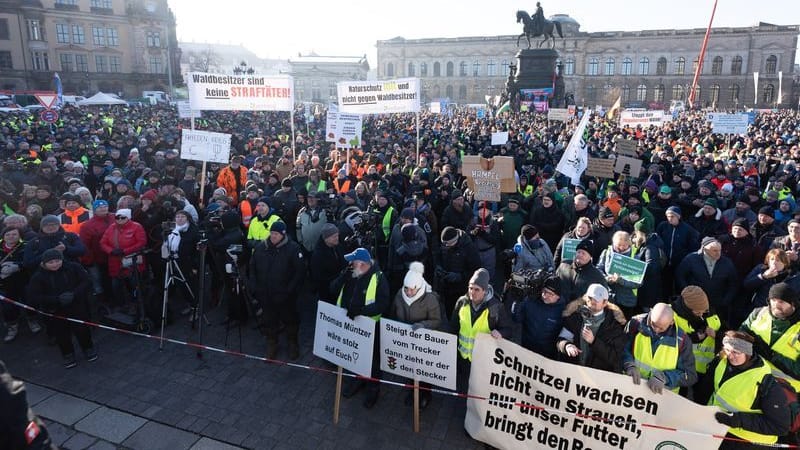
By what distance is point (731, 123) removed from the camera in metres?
16.3

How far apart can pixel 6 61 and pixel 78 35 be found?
8.87 metres

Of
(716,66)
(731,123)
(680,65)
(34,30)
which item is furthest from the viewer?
(680,65)

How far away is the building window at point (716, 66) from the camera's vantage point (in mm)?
79188

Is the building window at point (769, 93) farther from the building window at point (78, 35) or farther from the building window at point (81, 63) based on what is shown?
the building window at point (78, 35)

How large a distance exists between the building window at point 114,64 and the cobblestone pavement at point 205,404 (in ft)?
239

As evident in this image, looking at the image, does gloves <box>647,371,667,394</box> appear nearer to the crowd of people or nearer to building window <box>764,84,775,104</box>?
the crowd of people

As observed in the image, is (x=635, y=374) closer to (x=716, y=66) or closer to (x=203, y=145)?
(x=203, y=145)

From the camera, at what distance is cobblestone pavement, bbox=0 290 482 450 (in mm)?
4766

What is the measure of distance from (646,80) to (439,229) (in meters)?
87.0

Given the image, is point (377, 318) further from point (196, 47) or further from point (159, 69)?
point (196, 47)

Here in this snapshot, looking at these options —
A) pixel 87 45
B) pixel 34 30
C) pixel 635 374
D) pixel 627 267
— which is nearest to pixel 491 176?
pixel 627 267

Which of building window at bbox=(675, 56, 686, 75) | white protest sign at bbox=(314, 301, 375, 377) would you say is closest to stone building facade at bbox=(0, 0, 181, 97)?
white protest sign at bbox=(314, 301, 375, 377)

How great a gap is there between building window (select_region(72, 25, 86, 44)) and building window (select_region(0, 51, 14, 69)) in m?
7.42

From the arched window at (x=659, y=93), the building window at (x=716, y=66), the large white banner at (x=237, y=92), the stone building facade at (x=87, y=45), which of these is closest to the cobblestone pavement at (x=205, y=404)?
the large white banner at (x=237, y=92)
